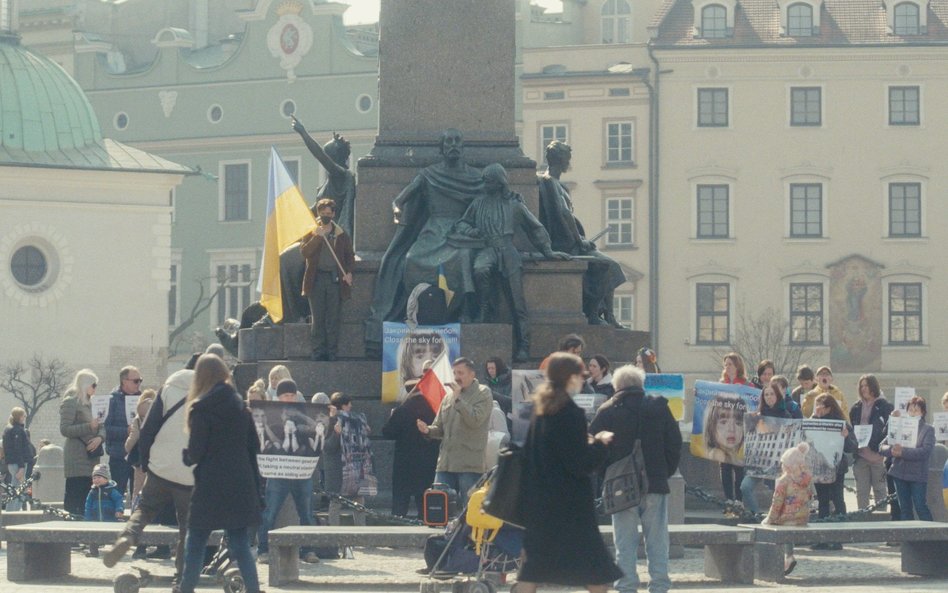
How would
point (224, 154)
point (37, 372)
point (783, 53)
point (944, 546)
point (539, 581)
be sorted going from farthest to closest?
point (224, 154) → point (783, 53) → point (37, 372) → point (944, 546) → point (539, 581)

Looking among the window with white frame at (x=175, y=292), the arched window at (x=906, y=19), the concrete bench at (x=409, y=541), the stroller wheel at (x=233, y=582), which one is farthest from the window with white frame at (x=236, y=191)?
the stroller wheel at (x=233, y=582)

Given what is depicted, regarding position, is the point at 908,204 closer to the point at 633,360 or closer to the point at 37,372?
the point at 37,372

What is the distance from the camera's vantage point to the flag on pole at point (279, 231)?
18.8 meters

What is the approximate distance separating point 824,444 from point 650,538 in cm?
480

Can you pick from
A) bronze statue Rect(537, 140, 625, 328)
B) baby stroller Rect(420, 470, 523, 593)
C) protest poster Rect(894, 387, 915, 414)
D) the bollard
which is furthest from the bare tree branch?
baby stroller Rect(420, 470, 523, 593)

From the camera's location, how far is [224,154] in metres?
72.3

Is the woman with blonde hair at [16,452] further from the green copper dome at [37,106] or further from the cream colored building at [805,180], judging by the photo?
the cream colored building at [805,180]

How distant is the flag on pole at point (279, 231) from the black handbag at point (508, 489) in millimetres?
7428

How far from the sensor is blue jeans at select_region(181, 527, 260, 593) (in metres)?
12.3

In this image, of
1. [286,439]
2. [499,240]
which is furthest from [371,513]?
[499,240]

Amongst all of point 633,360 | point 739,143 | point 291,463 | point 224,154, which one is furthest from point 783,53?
point 291,463

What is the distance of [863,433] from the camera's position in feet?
61.1

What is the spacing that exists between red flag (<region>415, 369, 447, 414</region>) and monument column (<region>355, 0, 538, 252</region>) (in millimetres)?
3222

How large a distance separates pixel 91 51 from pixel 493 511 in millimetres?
65164
